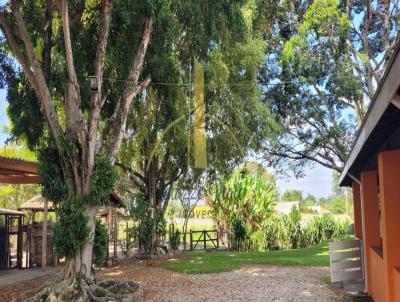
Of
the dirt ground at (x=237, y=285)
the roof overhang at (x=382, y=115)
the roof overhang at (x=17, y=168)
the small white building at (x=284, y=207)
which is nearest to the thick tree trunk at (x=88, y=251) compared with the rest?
the dirt ground at (x=237, y=285)

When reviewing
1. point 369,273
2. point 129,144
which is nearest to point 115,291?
point 369,273

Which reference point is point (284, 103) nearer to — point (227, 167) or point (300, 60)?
point (300, 60)

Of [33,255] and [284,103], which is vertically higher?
[284,103]

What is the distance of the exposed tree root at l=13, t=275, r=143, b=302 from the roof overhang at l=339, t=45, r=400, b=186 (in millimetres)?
5176

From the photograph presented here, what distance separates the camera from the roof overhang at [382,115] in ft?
11.4

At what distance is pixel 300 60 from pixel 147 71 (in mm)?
11306

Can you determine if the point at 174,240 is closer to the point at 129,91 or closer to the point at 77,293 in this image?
the point at 129,91

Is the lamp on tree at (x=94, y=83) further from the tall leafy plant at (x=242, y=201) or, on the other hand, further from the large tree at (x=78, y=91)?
the tall leafy plant at (x=242, y=201)

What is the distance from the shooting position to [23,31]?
9711 millimetres

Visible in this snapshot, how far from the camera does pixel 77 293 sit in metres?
9.12

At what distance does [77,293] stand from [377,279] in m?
5.55

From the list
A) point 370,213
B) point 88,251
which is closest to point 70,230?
point 88,251

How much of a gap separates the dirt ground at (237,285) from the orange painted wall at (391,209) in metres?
3.04

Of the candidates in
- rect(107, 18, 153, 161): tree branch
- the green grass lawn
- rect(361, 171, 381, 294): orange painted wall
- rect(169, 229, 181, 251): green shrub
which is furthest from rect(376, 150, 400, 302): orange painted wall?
rect(169, 229, 181, 251): green shrub
